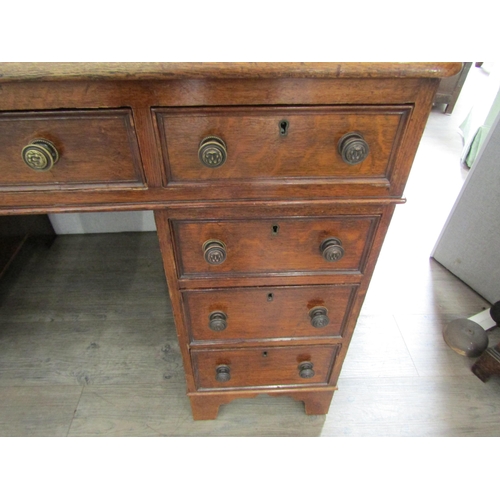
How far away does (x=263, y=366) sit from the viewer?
86 centimetres

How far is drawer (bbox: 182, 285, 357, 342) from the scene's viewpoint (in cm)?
69

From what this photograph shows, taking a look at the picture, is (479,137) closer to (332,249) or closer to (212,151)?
(332,249)

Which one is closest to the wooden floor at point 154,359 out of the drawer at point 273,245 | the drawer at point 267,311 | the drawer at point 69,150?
the drawer at point 267,311

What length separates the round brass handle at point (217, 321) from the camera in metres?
0.71

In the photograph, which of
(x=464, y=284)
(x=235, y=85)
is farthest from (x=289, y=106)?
(x=464, y=284)

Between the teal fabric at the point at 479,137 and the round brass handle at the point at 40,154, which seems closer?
the round brass handle at the point at 40,154

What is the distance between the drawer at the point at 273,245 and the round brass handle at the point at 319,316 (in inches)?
3.8

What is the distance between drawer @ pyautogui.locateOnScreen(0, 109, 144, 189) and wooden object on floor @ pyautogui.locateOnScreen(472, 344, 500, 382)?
44.9 inches

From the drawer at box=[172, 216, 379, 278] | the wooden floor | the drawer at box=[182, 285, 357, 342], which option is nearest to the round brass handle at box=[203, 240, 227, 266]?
the drawer at box=[172, 216, 379, 278]

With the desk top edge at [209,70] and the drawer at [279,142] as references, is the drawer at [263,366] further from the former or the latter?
the desk top edge at [209,70]

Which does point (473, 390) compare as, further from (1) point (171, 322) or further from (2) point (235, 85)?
(2) point (235, 85)

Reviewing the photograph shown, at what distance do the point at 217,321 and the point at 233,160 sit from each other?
1.14ft
